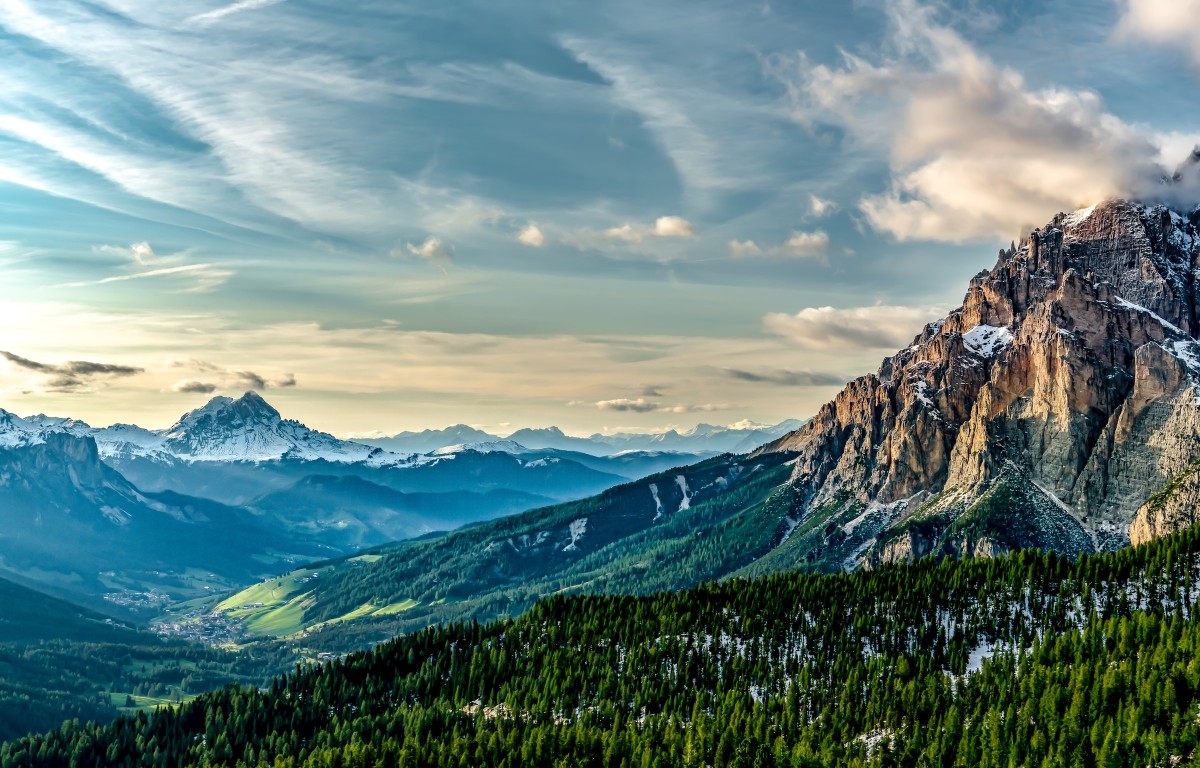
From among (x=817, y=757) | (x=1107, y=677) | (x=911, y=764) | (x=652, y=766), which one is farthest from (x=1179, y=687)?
(x=652, y=766)

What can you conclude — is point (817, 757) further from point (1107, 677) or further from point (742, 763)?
point (1107, 677)

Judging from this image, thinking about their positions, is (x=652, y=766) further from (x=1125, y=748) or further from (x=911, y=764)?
(x=1125, y=748)

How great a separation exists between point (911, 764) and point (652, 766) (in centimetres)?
4657

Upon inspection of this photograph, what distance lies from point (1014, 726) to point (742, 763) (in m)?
49.4

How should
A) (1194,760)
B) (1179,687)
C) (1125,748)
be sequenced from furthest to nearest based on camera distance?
(1179,687)
(1125,748)
(1194,760)

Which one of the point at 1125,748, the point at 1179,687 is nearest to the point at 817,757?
the point at 1125,748

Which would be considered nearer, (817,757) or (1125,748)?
(1125,748)

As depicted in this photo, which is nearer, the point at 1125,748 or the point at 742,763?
the point at 1125,748

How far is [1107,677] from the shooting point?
194 metres

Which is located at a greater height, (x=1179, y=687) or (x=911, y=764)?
(x=1179, y=687)

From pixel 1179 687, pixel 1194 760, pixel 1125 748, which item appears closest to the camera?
pixel 1194 760

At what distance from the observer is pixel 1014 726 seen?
192250 mm

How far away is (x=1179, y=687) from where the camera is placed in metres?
188

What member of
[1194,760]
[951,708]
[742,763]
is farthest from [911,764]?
[1194,760]
